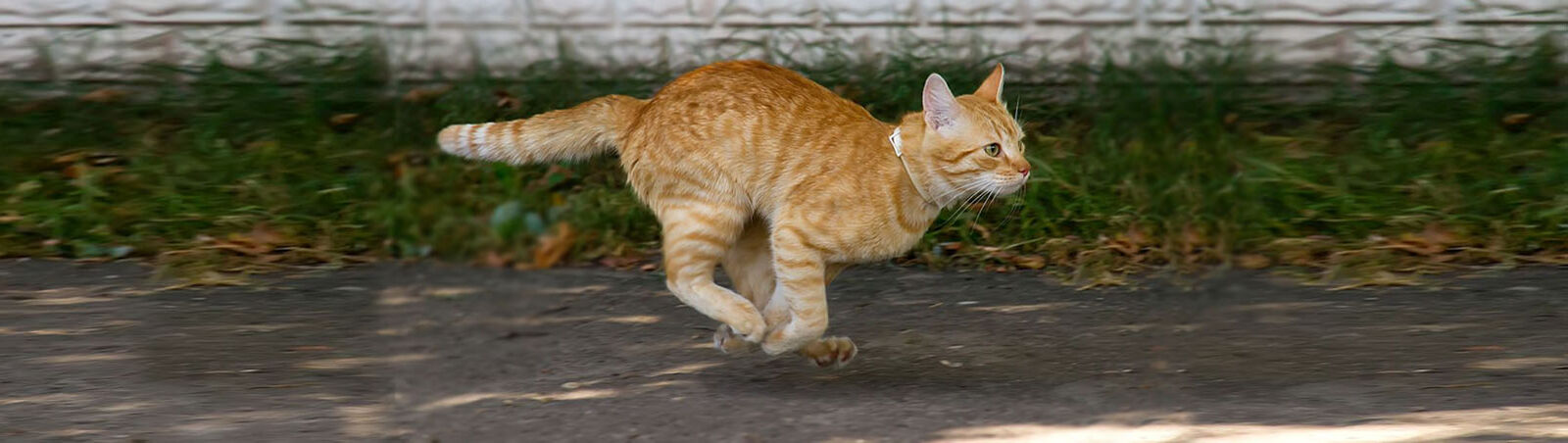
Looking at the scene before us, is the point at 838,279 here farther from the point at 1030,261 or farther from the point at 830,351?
the point at 830,351

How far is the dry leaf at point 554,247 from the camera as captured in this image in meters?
2.45

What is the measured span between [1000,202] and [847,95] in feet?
2.11

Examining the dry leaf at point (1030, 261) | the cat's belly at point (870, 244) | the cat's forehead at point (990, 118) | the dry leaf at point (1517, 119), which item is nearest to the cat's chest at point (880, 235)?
the cat's belly at point (870, 244)

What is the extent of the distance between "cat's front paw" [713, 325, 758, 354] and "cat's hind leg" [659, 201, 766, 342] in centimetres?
20

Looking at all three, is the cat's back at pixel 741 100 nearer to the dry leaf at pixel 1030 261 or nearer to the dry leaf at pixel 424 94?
the dry leaf at pixel 424 94

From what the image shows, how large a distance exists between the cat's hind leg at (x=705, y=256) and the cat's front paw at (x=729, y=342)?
8.0 inches

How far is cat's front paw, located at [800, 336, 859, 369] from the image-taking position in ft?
9.48

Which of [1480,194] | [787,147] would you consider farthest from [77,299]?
[1480,194]

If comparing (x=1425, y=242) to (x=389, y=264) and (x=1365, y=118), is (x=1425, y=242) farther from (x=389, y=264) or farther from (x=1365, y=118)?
(x=389, y=264)

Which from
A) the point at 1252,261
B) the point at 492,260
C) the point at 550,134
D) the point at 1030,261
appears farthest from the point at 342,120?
the point at 1252,261

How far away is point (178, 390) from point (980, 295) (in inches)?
80.1

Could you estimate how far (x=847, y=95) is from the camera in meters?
3.82

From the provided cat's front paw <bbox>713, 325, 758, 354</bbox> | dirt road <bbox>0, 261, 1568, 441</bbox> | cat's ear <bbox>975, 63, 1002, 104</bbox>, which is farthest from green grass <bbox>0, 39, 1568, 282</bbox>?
cat's front paw <bbox>713, 325, 758, 354</bbox>

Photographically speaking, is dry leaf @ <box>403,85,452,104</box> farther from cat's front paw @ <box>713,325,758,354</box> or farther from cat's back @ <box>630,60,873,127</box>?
cat's front paw @ <box>713,325,758,354</box>
